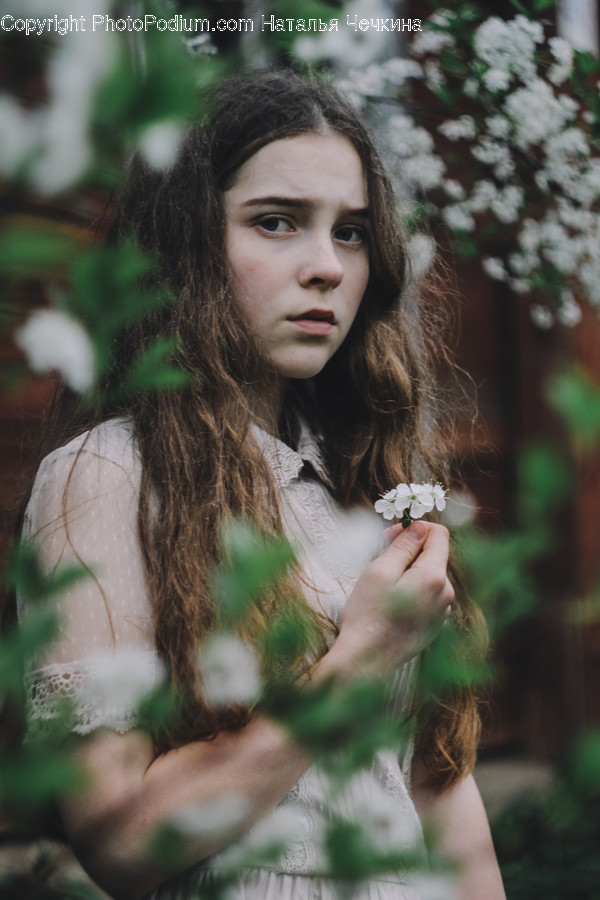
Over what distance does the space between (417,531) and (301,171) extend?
1.75ft

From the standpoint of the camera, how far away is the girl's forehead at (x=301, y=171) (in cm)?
121

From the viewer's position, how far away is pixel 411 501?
1.08m

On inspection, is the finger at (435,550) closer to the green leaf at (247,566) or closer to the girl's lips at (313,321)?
the girl's lips at (313,321)

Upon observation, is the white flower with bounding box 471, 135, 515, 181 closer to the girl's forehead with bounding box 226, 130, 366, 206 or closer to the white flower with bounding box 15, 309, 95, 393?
the girl's forehead with bounding box 226, 130, 366, 206

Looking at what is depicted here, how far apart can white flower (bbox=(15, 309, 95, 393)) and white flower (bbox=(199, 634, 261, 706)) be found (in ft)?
0.52

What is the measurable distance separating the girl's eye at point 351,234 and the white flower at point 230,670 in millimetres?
895

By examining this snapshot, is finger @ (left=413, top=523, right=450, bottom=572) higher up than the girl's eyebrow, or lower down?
lower down

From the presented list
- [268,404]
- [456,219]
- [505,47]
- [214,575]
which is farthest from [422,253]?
[214,575]

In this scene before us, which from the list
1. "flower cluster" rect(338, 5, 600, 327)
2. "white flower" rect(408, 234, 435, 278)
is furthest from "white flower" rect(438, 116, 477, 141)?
"white flower" rect(408, 234, 435, 278)

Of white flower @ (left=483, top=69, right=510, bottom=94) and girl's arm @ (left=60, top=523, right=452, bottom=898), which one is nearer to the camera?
girl's arm @ (left=60, top=523, right=452, bottom=898)

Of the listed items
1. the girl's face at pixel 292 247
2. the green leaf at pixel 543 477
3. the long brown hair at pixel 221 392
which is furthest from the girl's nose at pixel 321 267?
the green leaf at pixel 543 477

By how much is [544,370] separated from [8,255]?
3781 millimetres

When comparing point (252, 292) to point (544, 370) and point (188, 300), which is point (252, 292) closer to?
point (188, 300)

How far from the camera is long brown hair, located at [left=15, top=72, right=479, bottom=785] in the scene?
103cm
